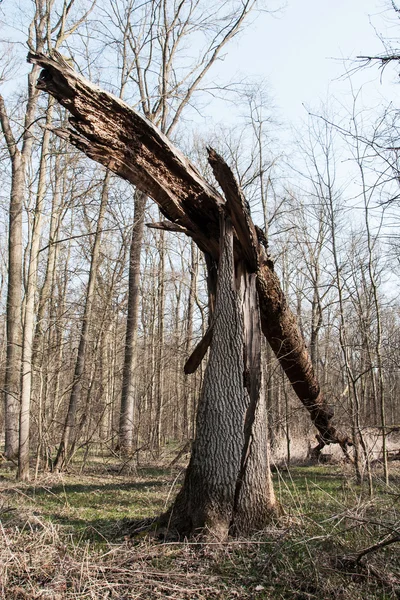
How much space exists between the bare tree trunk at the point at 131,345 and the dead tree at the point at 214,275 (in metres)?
8.90

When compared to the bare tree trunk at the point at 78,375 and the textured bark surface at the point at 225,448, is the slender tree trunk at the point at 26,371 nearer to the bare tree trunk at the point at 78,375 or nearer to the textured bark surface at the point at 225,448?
the bare tree trunk at the point at 78,375

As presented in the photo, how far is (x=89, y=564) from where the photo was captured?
4.09 m

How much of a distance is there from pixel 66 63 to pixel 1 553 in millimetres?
4538

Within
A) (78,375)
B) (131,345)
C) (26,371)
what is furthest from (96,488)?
(131,345)

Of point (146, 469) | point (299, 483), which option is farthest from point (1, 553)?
point (146, 469)

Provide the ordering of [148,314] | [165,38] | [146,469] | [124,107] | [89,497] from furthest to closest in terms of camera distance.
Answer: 1. [148,314]
2. [165,38]
3. [146,469]
4. [89,497]
5. [124,107]

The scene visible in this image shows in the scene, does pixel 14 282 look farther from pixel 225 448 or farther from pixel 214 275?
pixel 225 448

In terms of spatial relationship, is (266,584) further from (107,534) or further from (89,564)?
(107,534)

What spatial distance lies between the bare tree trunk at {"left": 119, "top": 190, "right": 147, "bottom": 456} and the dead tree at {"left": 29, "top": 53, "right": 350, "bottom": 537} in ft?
29.2

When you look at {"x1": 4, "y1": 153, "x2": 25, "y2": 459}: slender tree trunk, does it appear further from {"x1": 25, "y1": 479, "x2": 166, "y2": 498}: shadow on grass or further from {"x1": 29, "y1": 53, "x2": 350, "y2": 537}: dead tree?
{"x1": 29, "y1": 53, "x2": 350, "y2": 537}: dead tree

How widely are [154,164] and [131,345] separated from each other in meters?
10.3

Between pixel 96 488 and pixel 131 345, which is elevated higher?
pixel 131 345

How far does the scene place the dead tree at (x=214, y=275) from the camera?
5047 millimetres

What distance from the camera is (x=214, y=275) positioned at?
6367 millimetres
